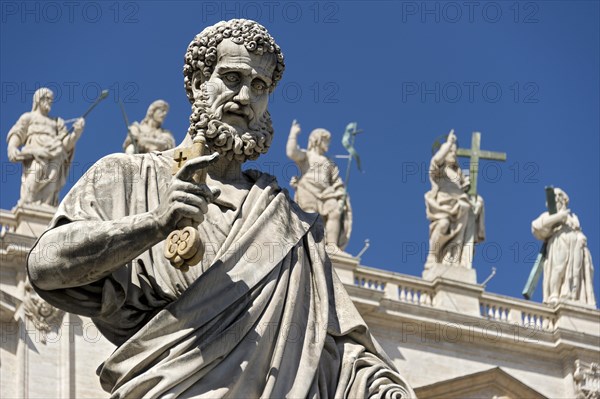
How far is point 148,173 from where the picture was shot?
5.57 m

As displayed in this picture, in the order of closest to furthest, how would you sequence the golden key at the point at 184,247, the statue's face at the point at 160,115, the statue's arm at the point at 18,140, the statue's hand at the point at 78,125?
1. the golden key at the point at 184,247
2. the statue's arm at the point at 18,140
3. the statue's hand at the point at 78,125
4. the statue's face at the point at 160,115

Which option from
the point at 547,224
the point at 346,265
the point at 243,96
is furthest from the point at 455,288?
the point at 243,96

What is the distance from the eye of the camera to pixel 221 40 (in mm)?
5656

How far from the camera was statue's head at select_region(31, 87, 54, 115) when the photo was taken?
94.8 ft

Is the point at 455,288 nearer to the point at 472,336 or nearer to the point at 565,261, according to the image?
the point at 472,336

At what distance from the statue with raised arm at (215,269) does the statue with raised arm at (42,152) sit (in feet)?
73.9

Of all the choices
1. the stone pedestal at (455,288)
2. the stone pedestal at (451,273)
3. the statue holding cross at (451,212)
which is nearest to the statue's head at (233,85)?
the stone pedestal at (455,288)

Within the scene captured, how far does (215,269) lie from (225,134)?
1.34ft

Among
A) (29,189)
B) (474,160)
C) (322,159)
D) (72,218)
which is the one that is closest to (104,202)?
(72,218)

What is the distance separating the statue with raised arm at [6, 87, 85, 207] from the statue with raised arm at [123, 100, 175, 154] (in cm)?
82

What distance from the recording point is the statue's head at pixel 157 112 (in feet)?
97.8

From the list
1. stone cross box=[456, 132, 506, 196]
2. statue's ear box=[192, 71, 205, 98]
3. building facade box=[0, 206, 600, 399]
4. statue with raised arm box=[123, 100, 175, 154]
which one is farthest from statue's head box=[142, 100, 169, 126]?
statue's ear box=[192, 71, 205, 98]

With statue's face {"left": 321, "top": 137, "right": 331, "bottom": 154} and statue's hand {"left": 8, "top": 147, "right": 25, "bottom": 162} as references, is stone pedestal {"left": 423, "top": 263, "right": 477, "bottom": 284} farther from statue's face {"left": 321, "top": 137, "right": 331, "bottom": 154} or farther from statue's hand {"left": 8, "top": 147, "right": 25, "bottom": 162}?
statue's hand {"left": 8, "top": 147, "right": 25, "bottom": 162}

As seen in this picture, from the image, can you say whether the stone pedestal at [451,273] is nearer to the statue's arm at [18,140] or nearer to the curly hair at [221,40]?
the statue's arm at [18,140]
